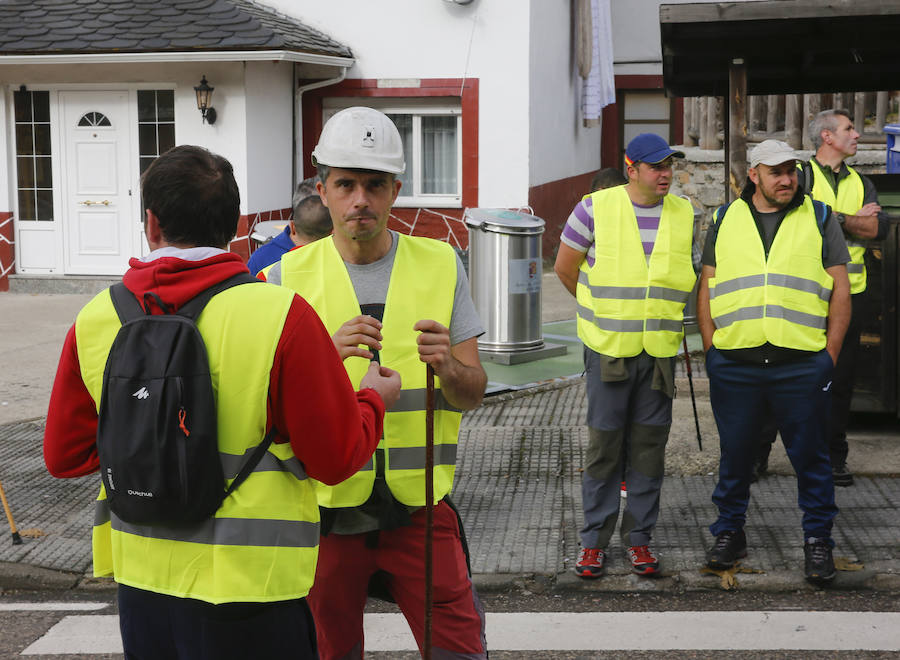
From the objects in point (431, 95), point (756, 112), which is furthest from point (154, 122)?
point (756, 112)

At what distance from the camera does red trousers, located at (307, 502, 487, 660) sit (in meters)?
3.12

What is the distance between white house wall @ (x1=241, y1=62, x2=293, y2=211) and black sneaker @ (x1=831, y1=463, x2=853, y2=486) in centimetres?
1018

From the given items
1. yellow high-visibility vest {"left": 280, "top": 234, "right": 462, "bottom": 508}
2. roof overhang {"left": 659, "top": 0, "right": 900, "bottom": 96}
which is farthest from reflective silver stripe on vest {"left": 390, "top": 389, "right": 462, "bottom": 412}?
roof overhang {"left": 659, "top": 0, "right": 900, "bottom": 96}

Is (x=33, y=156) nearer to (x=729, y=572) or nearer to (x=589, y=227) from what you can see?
(x=589, y=227)

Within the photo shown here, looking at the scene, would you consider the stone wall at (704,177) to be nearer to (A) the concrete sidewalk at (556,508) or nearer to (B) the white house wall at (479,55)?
(B) the white house wall at (479,55)

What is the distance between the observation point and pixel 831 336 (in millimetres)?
5172

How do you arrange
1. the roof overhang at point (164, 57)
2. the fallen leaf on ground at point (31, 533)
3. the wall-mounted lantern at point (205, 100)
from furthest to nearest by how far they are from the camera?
the wall-mounted lantern at point (205, 100), the roof overhang at point (164, 57), the fallen leaf on ground at point (31, 533)

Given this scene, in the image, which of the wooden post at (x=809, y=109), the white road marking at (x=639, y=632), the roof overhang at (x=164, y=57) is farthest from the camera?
the roof overhang at (x=164, y=57)

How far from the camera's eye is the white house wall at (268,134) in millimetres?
15367

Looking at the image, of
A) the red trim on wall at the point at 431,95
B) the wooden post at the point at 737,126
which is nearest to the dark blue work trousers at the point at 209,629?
the wooden post at the point at 737,126

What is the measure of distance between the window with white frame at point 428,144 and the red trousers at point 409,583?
13.8 metres

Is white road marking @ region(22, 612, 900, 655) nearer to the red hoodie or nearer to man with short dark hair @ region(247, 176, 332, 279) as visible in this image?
man with short dark hair @ region(247, 176, 332, 279)

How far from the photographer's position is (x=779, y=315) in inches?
202

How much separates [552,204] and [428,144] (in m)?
2.27
